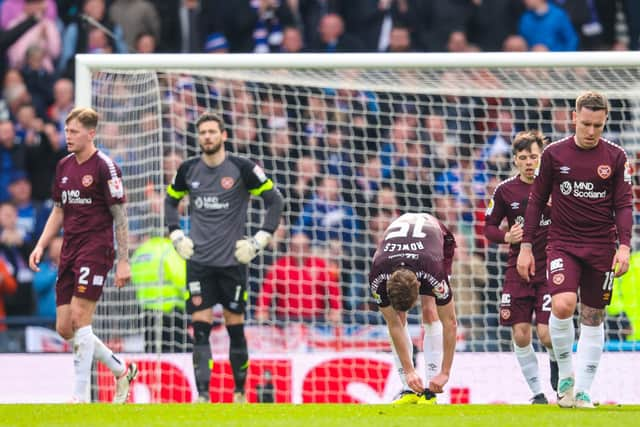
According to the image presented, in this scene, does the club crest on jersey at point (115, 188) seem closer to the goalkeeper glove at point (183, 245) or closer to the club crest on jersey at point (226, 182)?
the goalkeeper glove at point (183, 245)

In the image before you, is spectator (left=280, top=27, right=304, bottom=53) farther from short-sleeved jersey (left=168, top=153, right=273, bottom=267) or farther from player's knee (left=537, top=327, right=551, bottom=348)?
player's knee (left=537, top=327, right=551, bottom=348)

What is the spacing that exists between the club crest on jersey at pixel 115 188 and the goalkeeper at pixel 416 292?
2.03 m

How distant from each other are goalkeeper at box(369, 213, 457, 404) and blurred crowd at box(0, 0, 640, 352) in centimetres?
300

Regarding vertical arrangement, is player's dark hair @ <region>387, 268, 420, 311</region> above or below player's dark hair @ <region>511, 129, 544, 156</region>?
below

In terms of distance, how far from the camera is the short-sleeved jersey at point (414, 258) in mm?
9367

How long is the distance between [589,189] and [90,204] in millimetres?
3703

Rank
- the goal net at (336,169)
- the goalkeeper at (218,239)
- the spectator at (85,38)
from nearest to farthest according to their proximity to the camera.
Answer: the goalkeeper at (218,239) → the goal net at (336,169) → the spectator at (85,38)

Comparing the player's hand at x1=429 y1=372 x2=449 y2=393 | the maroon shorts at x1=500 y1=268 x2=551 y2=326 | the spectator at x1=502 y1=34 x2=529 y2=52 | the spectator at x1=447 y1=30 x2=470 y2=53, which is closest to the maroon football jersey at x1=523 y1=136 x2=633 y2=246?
the player's hand at x1=429 y1=372 x2=449 y2=393

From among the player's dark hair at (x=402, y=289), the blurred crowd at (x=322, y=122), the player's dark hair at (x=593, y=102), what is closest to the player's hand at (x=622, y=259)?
the player's dark hair at (x=593, y=102)

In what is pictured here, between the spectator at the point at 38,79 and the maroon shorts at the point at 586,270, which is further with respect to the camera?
the spectator at the point at 38,79

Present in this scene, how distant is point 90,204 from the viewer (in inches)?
411

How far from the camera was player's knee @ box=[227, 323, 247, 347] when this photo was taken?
10945mm

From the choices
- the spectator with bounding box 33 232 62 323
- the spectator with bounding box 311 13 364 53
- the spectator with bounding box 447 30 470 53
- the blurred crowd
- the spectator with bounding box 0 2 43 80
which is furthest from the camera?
the spectator with bounding box 0 2 43 80

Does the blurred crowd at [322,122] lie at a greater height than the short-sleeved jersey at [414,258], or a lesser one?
greater
